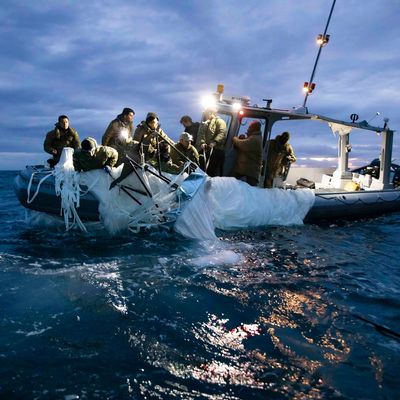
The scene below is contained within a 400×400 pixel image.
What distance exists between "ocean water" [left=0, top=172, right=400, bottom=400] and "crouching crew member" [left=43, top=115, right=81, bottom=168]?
2.16 metres

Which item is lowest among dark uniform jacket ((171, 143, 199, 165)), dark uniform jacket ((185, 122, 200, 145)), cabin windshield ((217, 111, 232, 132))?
dark uniform jacket ((171, 143, 199, 165))

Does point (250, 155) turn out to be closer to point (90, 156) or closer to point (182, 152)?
point (182, 152)

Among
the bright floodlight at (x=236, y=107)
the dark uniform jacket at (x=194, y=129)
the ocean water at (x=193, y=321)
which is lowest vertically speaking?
the ocean water at (x=193, y=321)

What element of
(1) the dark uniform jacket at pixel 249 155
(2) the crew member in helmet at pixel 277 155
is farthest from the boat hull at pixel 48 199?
(2) the crew member in helmet at pixel 277 155

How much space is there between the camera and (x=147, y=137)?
6590mm

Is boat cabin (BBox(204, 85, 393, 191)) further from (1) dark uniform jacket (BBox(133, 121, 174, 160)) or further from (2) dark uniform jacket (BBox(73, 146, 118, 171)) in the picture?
(2) dark uniform jacket (BBox(73, 146, 118, 171))

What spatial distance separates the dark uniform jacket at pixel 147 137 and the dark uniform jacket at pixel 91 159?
59 centimetres

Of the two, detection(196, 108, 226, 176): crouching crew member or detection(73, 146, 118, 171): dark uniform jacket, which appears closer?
detection(73, 146, 118, 171): dark uniform jacket

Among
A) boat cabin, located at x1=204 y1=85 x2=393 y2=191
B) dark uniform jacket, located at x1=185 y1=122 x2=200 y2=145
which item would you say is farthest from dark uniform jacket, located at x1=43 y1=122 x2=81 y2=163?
boat cabin, located at x1=204 y1=85 x2=393 y2=191

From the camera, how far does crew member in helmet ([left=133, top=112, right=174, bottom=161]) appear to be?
6.70 metres

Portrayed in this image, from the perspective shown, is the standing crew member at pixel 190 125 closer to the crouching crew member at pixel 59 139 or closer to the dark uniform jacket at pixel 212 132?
the dark uniform jacket at pixel 212 132

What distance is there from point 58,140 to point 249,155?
412 centimetres

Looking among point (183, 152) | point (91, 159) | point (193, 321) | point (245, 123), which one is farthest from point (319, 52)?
point (193, 321)

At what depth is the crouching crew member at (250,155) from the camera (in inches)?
313
